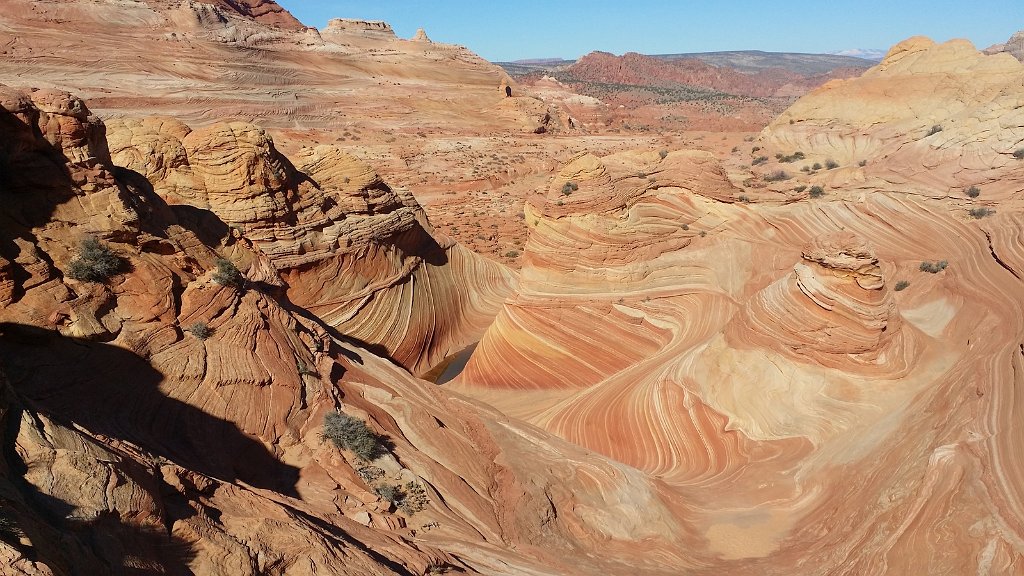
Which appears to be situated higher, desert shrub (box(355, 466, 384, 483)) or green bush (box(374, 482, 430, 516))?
desert shrub (box(355, 466, 384, 483))

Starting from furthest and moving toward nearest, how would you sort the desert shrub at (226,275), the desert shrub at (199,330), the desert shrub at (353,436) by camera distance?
the desert shrub at (226,275), the desert shrub at (199,330), the desert shrub at (353,436)

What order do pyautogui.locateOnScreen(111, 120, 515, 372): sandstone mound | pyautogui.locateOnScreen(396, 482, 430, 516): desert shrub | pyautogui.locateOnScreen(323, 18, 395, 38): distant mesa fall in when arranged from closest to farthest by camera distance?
pyautogui.locateOnScreen(396, 482, 430, 516): desert shrub
pyautogui.locateOnScreen(111, 120, 515, 372): sandstone mound
pyautogui.locateOnScreen(323, 18, 395, 38): distant mesa

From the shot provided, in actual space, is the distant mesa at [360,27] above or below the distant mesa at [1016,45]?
above

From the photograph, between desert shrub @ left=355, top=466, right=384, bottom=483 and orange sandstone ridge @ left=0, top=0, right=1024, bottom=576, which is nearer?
orange sandstone ridge @ left=0, top=0, right=1024, bottom=576

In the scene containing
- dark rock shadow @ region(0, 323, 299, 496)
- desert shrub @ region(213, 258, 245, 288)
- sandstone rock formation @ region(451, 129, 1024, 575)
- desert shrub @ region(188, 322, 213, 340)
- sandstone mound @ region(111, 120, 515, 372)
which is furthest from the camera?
sandstone mound @ region(111, 120, 515, 372)

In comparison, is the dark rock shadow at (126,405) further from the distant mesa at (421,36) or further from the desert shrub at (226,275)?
the distant mesa at (421,36)

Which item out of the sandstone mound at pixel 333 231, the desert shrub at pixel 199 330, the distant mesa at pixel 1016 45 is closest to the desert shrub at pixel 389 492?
the desert shrub at pixel 199 330

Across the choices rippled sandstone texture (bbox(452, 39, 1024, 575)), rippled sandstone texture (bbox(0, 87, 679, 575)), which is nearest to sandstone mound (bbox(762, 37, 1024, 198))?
rippled sandstone texture (bbox(452, 39, 1024, 575))

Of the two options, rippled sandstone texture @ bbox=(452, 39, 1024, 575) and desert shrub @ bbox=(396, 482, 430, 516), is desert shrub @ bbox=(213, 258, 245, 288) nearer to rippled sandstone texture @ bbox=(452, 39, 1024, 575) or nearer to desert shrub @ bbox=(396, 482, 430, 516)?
desert shrub @ bbox=(396, 482, 430, 516)
